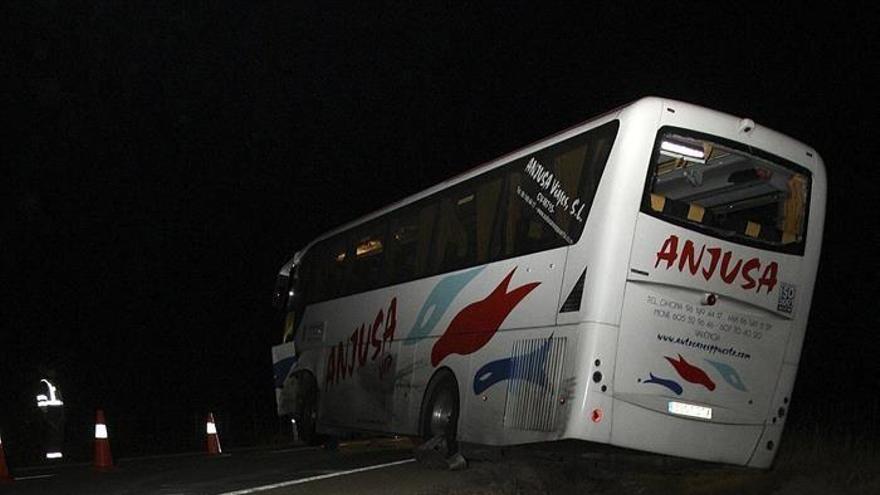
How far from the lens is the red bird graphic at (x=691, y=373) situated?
29.8ft

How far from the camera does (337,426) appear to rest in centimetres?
1541

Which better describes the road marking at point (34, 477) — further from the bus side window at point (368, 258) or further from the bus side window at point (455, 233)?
Answer: the bus side window at point (455, 233)

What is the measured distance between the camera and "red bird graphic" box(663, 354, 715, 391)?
9094mm

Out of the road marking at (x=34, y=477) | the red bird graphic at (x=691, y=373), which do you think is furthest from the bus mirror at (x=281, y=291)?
the red bird graphic at (x=691, y=373)

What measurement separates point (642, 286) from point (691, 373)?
1.02 m

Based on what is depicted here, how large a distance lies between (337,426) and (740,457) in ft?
24.9

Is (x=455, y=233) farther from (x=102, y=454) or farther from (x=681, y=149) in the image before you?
(x=102, y=454)

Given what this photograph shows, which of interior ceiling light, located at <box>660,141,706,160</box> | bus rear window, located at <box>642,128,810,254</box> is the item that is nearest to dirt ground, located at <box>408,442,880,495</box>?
bus rear window, located at <box>642,128,810,254</box>

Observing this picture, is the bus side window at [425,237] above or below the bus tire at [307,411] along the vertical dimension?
above

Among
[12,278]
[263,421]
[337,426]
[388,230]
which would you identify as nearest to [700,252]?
[388,230]

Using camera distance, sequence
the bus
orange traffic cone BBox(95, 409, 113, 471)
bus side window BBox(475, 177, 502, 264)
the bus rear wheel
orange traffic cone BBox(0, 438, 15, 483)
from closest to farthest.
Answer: the bus, bus side window BBox(475, 177, 502, 264), orange traffic cone BBox(0, 438, 15, 483), orange traffic cone BBox(95, 409, 113, 471), the bus rear wheel

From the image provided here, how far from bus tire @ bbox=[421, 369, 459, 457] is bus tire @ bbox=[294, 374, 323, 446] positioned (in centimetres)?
491

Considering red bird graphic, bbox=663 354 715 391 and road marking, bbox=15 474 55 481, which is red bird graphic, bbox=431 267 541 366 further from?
road marking, bbox=15 474 55 481

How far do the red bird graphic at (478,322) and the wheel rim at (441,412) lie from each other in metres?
0.42
